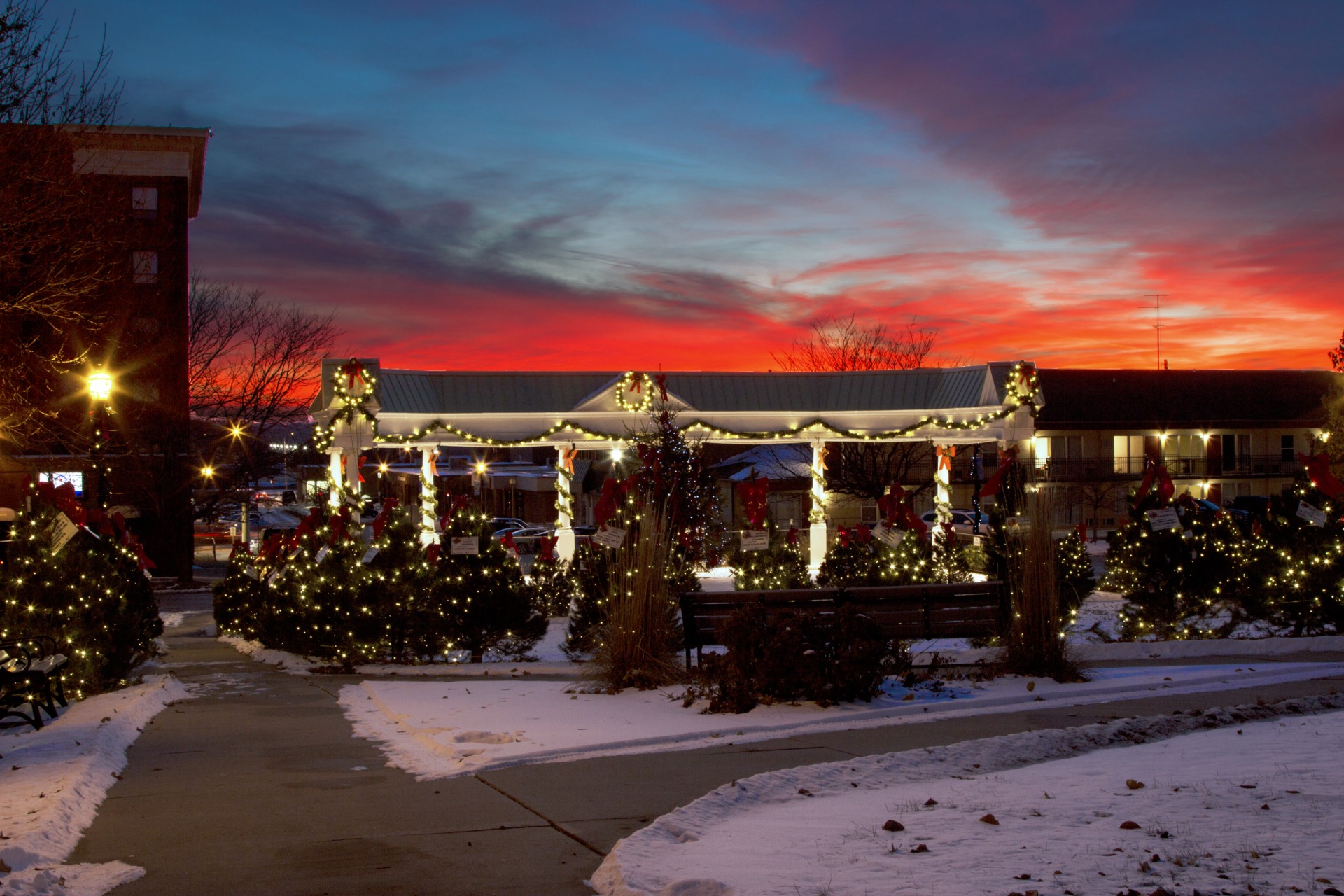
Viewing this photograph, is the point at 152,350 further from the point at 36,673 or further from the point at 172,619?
the point at 36,673

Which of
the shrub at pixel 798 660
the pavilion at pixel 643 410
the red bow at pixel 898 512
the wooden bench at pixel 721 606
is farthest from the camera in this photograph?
the pavilion at pixel 643 410

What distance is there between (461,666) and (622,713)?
474 cm

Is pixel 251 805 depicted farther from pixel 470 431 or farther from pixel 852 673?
pixel 470 431

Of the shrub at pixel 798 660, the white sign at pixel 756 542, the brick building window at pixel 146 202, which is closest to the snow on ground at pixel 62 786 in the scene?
the shrub at pixel 798 660

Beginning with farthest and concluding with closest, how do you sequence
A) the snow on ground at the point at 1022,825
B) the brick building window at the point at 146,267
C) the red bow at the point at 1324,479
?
the brick building window at the point at 146,267 → the red bow at the point at 1324,479 → the snow on ground at the point at 1022,825

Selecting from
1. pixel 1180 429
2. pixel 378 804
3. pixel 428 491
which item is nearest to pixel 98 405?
pixel 378 804

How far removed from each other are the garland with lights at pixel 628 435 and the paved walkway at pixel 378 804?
51.4ft

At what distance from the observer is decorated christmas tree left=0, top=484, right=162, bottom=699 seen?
488 inches

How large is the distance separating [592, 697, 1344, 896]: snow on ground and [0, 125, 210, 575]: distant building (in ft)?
98.1

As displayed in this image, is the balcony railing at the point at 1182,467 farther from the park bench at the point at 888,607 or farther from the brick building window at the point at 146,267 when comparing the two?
the park bench at the point at 888,607

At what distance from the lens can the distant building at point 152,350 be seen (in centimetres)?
3806

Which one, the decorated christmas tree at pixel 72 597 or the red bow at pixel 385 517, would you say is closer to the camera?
the decorated christmas tree at pixel 72 597

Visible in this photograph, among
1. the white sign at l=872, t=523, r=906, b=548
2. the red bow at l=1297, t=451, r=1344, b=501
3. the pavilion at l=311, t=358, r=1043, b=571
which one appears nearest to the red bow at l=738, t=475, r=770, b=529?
the white sign at l=872, t=523, r=906, b=548

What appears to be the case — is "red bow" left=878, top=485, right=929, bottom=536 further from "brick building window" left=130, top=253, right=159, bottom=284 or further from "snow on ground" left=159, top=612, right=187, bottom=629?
"brick building window" left=130, top=253, right=159, bottom=284
